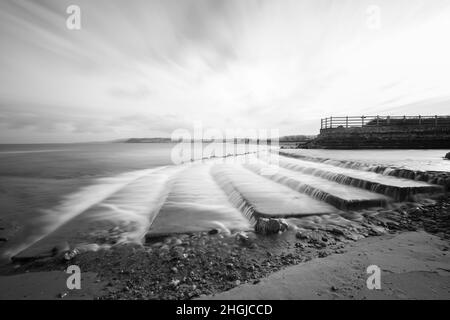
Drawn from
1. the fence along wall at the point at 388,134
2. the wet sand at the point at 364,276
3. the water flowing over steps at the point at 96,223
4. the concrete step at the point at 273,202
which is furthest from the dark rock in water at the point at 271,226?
the fence along wall at the point at 388,134

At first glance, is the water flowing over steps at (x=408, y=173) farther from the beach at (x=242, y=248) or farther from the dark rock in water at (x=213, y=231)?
the dark rock in water at (x=213, y=231)

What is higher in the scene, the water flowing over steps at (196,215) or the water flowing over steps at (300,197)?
the water flowing over steps at (300,197)

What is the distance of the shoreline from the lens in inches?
142

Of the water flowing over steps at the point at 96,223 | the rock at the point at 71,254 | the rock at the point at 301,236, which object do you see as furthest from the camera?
the water flowing over steps at the point at 96,223

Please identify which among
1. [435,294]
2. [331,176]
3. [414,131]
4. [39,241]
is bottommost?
[39,241]

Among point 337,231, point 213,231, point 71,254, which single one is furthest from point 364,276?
point 71,254

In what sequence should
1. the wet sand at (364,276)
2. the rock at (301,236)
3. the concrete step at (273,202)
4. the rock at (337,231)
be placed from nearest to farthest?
the wet sand at (364,276)
the rock at (301,236)
the rock at (337,231)
the concrete step at (273,202)

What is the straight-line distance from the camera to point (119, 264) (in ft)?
14.4

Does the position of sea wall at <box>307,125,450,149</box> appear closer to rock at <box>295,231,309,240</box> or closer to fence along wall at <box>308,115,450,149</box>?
fence along wall at <box>308,115,450,149</box>

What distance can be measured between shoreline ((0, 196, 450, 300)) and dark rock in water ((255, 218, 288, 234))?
0.16 m

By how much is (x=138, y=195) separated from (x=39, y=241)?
19.0 feet

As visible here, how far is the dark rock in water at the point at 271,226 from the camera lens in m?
5.47
